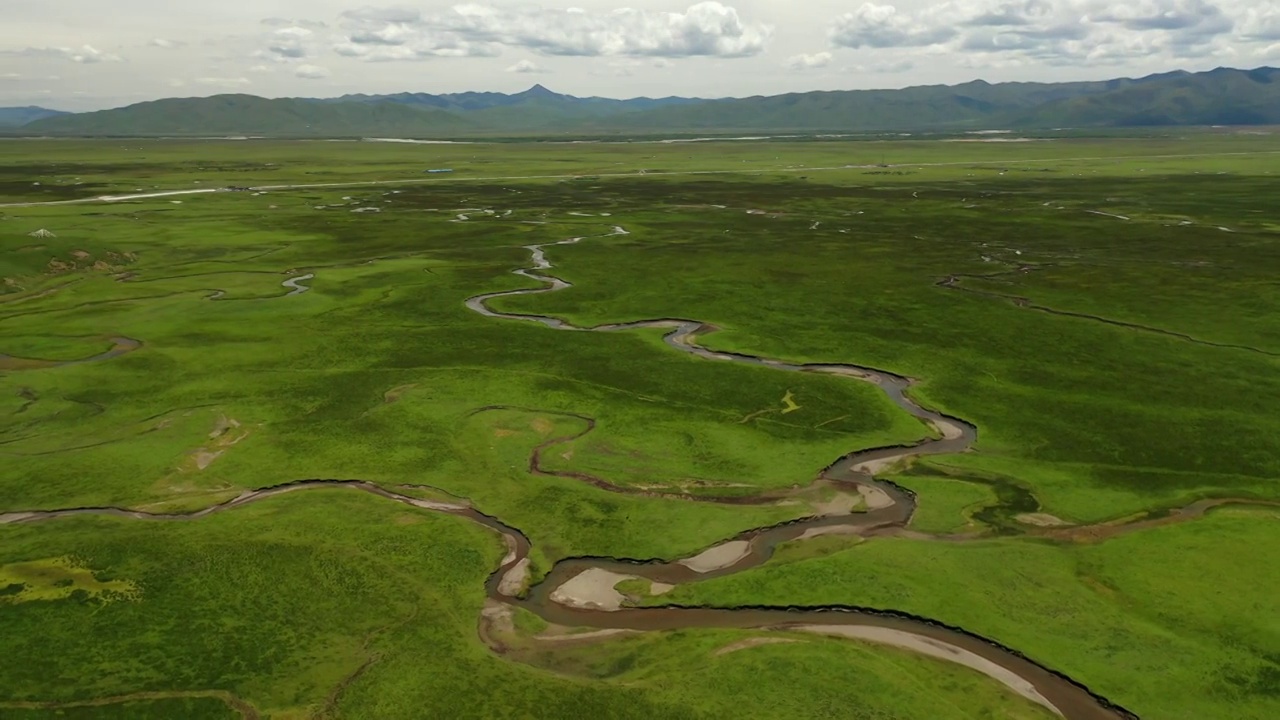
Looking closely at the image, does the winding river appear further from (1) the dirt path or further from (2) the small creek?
(1) the dirt path

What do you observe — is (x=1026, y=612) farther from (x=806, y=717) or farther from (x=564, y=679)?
(x=564, y=679)

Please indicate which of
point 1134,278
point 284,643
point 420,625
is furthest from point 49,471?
point 1134,278

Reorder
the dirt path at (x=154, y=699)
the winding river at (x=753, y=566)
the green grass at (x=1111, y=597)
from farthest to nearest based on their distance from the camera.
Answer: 1. the winding river at (x=753, y=566)
2. the green grass at (x=1111, y=597)
3. the dirt path at (x=154, y=699)

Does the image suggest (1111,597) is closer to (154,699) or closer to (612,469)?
(612,469)

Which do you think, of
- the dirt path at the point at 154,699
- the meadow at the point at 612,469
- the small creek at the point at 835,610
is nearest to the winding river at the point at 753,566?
the small creek at the point at 835,610

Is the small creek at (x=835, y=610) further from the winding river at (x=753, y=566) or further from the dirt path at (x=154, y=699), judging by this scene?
the dirt path at (x=154, y=699)

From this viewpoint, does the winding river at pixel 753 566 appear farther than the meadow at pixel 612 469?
Yes
